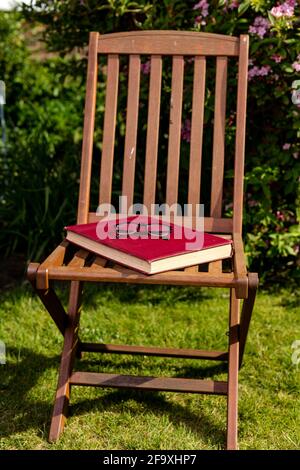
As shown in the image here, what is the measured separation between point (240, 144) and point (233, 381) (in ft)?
2.77

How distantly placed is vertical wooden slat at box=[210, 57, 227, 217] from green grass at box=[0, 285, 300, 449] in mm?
734

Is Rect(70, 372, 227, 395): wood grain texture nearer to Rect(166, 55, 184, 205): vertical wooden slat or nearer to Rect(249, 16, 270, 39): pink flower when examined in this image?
Rect(166, 55, 184, 205): vertical wooden slat

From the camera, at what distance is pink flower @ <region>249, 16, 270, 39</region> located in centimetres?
327

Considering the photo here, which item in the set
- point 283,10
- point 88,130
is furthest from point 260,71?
point 88,130

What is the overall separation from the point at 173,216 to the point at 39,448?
0.94 metres

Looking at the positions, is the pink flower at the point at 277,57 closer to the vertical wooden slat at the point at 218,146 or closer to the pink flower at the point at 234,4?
the pink flower at the point at 234,4

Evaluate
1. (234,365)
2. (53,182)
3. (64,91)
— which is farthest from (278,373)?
(64,91)

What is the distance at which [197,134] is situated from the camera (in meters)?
2.76

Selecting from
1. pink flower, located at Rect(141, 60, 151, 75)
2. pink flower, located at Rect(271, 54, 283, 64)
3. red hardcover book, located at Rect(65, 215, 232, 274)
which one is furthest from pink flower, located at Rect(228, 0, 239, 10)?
red hardcover book, located at Rect(65, 215, 232, 274)

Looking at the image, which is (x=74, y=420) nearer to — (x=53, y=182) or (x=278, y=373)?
(x=278, y=373)

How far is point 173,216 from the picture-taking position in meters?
2.71

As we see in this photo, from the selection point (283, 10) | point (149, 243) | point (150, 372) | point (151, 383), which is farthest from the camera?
point (283, 10)

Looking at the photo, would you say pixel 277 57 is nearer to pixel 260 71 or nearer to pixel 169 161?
pixel 260 71

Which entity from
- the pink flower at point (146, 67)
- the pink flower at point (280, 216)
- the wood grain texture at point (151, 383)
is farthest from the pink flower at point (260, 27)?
the wood grain texture at point (151, 383)
